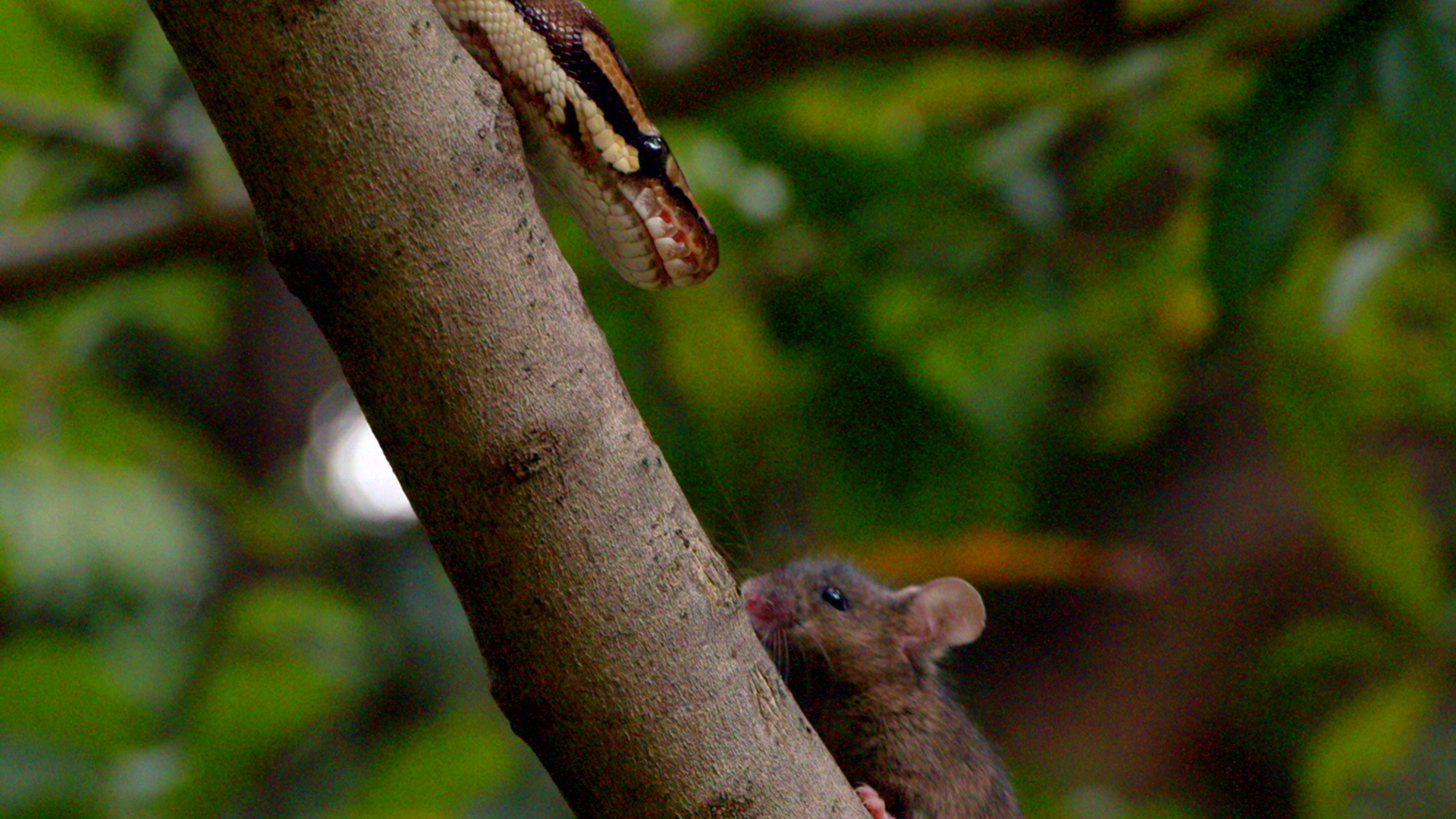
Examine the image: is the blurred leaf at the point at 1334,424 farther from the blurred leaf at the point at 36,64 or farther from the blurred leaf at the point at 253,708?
the blurred leaf at the point at 36,64

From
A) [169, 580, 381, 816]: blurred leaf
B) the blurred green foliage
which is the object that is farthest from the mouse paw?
[169, 580, 381, 816]: blurred leaf

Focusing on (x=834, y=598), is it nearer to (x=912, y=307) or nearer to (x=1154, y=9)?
(x=912, y=307)

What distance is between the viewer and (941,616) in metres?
2.17

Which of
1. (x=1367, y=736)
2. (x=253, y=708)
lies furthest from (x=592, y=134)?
(x=1367, y=736)

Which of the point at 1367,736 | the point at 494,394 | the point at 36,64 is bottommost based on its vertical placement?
the point at 1367,736

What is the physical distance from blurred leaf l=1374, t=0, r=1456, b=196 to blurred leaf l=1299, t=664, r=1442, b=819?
6.49 feet

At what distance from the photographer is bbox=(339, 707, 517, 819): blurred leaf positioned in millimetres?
3434

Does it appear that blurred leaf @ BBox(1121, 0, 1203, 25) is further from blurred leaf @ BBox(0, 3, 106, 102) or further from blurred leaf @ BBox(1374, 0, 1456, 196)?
Answer: blurred leaf @ BBox(0, 3, 106, 102)

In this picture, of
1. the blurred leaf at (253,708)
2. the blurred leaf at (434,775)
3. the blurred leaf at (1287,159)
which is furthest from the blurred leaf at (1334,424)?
the blurred leaf at (253,708)

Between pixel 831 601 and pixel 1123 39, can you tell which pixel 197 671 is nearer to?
pixel 831 601

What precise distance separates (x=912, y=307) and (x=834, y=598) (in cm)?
134

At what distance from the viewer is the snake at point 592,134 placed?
1729mm

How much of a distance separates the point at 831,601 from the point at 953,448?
1331 millimetres

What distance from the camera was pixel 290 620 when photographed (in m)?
4.49
